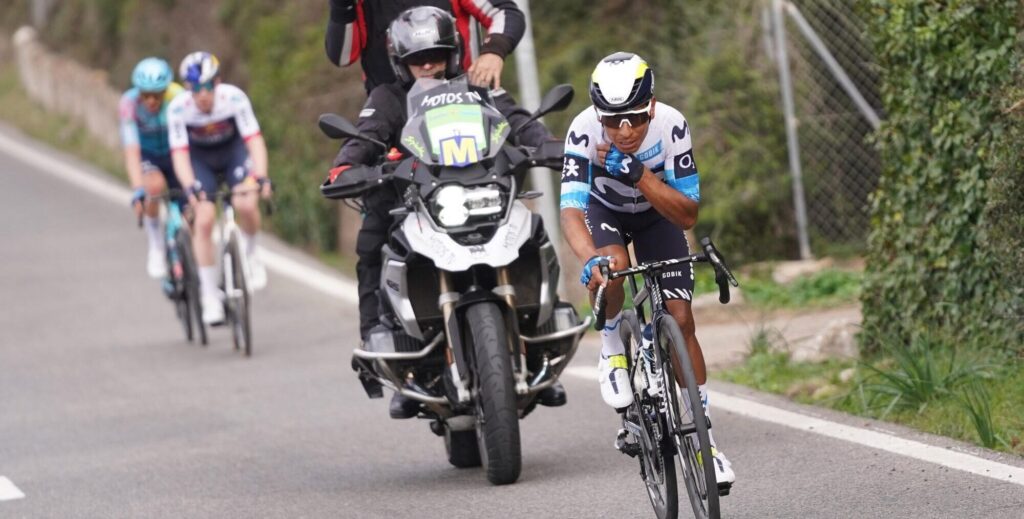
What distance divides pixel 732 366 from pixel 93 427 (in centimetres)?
391

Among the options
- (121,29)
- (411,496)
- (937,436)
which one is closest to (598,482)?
(411,496)

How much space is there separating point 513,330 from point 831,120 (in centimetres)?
857

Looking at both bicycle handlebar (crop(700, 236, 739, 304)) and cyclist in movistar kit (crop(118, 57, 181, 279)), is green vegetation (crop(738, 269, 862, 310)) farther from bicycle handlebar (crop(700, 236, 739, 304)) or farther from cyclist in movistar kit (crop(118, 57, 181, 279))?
bicycle handlebar (crop(700, 236, 739, 304))

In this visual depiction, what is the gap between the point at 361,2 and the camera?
9.21 metres

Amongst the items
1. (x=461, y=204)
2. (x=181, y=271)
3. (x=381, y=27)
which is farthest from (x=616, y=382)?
(x=181, y=271)

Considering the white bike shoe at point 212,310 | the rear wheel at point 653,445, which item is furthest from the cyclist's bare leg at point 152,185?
the rear wheel at point 653,445

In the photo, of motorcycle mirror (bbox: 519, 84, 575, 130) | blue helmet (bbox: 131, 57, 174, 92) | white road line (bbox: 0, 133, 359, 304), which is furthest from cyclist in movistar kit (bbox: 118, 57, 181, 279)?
motorcycle mirror (bbox: 519, 84, 575, 130)

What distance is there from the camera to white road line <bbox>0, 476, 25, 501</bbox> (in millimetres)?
8977

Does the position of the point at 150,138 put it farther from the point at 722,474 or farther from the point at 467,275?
the point at 722,474

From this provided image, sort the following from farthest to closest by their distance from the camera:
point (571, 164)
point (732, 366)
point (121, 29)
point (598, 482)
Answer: point (121, 29) < point (732, 366) < point (598, 482) < point (571, 164)

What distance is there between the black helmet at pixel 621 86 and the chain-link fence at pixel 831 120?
9308mm

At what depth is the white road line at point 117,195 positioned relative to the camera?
17422mm

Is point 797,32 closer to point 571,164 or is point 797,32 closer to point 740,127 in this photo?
point 740,127

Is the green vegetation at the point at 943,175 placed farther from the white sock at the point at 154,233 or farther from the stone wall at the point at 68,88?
the stone wall at the point at 68,88
